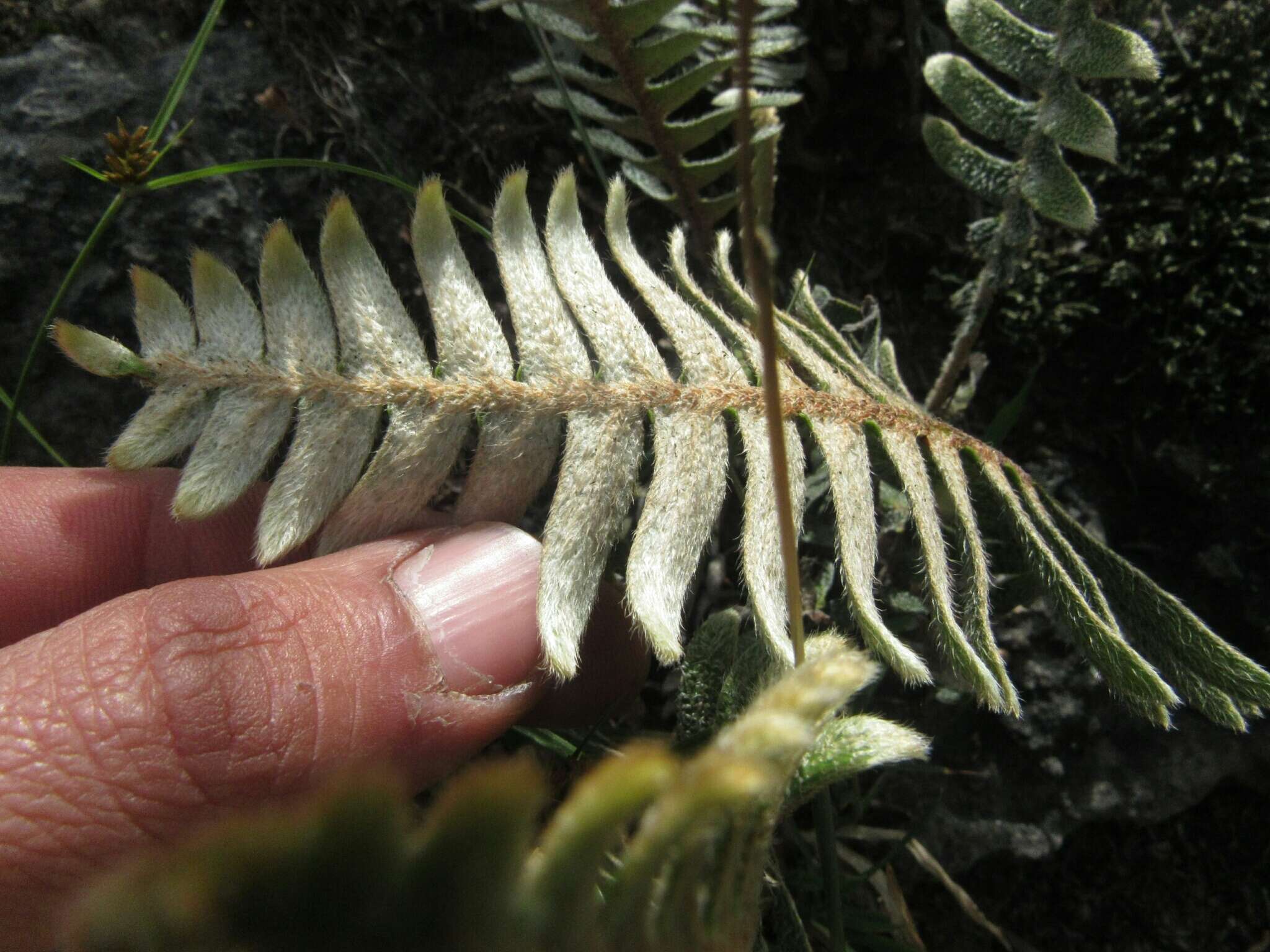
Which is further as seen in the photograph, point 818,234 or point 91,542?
point 818,234

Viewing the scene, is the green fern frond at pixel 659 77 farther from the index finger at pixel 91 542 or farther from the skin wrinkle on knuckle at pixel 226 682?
the skin wrinkle on knuckle at pixel 226 682

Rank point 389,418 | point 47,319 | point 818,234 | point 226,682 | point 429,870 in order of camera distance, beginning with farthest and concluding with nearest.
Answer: point 818,234
point 47,319
point 389,418
point 226,682
point 429,870

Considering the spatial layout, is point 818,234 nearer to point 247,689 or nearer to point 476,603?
point 476,603

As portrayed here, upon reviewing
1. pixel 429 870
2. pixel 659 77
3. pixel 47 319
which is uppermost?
pixel 659 77

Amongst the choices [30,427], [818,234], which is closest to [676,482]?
[818,234]

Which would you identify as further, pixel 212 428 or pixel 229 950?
pixel 212 428

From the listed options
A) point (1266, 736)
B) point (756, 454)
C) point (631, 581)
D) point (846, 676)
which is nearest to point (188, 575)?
point (631, 581)

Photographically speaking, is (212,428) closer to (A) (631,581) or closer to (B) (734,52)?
(A) (631,581)
